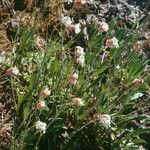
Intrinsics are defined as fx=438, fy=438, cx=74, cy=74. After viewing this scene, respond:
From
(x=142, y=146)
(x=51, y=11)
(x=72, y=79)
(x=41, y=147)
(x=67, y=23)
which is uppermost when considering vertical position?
(x=67, y=23)

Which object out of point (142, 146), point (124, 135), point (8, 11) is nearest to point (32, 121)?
point (124, 135)

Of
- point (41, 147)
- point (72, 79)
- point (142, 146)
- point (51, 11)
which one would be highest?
point (72, 79)

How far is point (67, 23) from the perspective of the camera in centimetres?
279

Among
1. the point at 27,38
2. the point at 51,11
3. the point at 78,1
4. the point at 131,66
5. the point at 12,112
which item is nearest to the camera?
the point at 78,1

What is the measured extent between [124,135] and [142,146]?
1.02 feet

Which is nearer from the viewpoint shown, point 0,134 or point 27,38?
point 0,134

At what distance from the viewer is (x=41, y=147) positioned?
116 inches

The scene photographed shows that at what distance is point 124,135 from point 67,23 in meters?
0.98

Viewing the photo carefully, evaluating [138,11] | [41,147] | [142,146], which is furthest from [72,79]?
[138,11]

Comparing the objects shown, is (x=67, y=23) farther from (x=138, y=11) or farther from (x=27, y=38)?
(x=138, y=11)

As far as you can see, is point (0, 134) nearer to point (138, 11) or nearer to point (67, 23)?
point (67, 23)

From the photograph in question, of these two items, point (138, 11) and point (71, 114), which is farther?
point (138, 11)

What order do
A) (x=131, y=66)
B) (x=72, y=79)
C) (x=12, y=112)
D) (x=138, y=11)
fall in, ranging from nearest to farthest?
(x=72, y=79) → (x=12, y=112) → (x=131, y=66) → (x=138, y=11)

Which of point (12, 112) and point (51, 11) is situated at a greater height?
point (51, 11)
